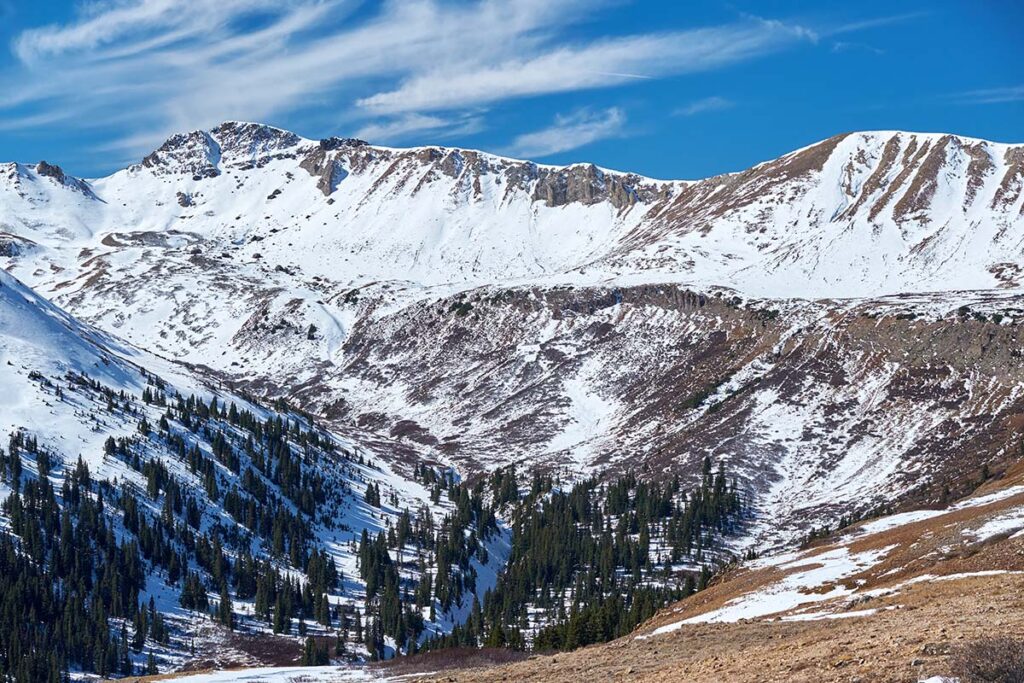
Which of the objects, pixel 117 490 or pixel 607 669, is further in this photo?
pixel 117 490

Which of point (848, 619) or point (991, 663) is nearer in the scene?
point (991, 663)

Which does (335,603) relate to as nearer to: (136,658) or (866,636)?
(136,658)

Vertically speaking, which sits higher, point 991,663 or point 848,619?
point 848,619

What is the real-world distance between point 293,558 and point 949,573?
147647 millimetres

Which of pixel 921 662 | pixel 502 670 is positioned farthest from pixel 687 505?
pixel 921 662

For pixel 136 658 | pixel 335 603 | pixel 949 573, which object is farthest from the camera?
pixel 335 603

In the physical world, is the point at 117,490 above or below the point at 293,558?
above

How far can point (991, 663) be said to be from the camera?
27531 mm

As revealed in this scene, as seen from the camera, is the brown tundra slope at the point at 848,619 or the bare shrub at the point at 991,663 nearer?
the bare shrub at the point at 991,663

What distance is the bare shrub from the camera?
2712 cm

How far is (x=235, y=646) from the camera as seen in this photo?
155 meters

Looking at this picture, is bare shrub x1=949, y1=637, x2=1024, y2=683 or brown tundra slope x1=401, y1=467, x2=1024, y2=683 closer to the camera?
bare shrub x1=949, y1=637, x2=1024, y2=683

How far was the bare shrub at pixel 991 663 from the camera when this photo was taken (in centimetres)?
2712

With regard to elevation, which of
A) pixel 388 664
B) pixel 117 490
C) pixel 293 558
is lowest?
pixel 388 664
